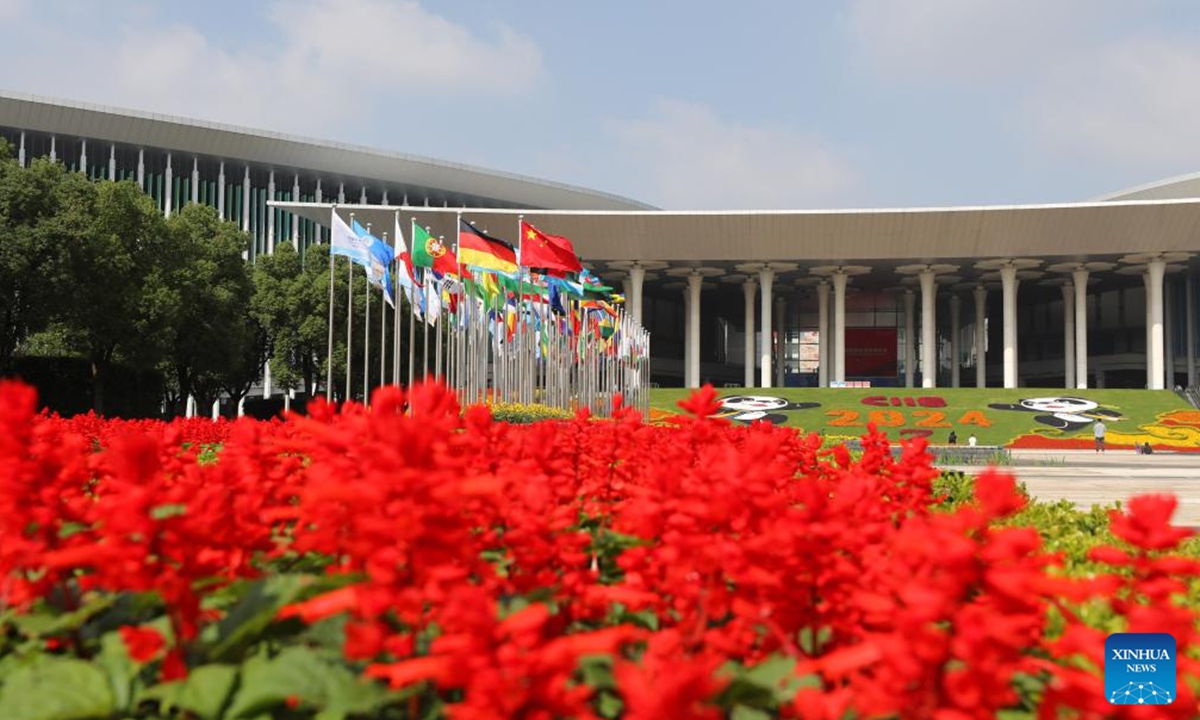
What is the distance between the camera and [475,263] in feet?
89.5

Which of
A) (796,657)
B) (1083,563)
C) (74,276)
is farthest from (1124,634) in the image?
(74,276)

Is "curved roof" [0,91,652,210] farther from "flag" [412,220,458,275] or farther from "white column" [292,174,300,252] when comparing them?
"flag" [412,220,458,275]

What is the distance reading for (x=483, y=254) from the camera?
27.5 m

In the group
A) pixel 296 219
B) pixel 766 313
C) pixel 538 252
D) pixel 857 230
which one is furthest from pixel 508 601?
pixel 296 219

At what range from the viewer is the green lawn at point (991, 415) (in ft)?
148

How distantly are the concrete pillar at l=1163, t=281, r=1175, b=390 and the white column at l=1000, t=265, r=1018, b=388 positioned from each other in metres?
16.2

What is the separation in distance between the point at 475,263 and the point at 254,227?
55.5m

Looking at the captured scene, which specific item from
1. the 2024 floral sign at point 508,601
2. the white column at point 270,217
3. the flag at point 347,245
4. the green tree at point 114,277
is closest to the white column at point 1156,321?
the flag at point 347,245

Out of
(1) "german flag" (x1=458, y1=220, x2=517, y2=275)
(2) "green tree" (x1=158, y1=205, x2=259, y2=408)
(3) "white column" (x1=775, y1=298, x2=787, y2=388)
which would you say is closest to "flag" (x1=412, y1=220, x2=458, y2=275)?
(1) "german flag" (x1=458, y1=220, x2=517, y2=275)

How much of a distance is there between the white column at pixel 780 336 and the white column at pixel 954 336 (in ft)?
48.6

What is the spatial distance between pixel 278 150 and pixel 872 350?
5544cm

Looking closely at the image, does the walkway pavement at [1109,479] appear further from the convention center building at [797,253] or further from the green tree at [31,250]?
the green tree at [31,250]

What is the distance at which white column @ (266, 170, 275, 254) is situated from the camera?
75625mm

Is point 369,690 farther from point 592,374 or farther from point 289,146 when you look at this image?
point 289,146
